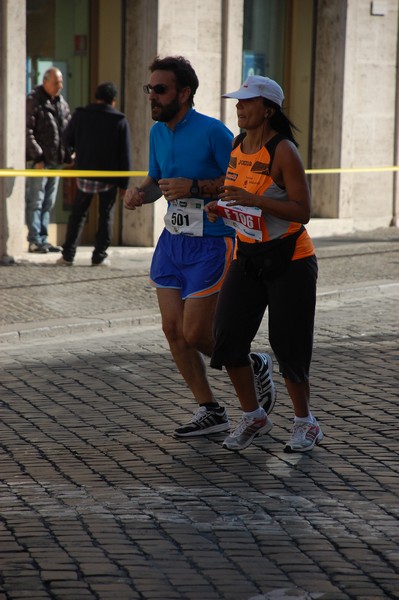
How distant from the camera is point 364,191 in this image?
1981cm

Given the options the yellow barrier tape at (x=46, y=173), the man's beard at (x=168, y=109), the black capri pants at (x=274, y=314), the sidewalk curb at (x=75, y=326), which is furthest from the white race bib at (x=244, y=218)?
the yellow barrier tape at (x=46, y=173)

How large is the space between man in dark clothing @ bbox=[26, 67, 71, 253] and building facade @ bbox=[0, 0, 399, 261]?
1.06 ft

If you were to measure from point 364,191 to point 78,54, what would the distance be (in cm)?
524

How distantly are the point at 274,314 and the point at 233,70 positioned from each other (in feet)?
36.0

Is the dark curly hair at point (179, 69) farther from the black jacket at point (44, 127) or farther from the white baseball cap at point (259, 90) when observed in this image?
the black jacket at point (44, 127)

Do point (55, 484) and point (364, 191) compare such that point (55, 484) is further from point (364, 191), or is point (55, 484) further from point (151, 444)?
point (364, 191)

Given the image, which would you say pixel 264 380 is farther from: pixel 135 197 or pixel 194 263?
pixel 135 197

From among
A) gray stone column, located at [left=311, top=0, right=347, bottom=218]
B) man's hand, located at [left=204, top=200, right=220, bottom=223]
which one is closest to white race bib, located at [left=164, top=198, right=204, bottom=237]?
man's hand, located at [left=204, top=200, right=220, bottom=223]

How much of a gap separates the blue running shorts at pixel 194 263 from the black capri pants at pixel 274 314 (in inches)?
12.3

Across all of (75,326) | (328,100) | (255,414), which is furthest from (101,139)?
(255,414)

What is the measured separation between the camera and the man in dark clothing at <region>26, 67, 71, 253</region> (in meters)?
15.0

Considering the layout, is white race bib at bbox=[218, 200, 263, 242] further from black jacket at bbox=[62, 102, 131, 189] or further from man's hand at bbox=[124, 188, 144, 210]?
black jacket at bbox=[62, 102, 131, 189]

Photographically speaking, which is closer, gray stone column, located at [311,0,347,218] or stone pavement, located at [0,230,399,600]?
stone pavement, located at [0,230,399,600]

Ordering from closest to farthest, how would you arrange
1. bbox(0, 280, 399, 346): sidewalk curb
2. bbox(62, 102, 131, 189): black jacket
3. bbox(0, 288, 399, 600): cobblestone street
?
bbox(0, 288, 399, 600): cobblestone street
bbox(0, 280, 399, 346): sidewalk curb
bbox(62, 102, 131, 189): black jacket
